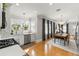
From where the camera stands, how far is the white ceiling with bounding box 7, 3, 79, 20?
1762 mm

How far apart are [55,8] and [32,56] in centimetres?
109

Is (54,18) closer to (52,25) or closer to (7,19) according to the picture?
(52,25)

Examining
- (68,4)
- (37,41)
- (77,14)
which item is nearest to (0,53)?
(37,41)

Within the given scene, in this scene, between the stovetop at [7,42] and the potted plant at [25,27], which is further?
the potted plant at [25,27]

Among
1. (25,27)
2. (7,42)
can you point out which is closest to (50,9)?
(25,27)

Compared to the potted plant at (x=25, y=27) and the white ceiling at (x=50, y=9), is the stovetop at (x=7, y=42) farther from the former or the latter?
the white ceiling at (x=50, y=9)

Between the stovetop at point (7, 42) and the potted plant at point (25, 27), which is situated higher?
the potted plant at point (25, 27)

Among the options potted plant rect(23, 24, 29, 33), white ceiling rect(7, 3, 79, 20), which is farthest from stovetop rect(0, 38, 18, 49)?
white ceiling rect(7, 3, 79, 20)

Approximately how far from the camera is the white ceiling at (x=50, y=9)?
1.76 meters

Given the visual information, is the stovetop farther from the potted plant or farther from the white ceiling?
the white ceiling

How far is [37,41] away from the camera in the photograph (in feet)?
6.46

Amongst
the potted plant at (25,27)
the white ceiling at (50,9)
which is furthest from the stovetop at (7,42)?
the white ceiling at (50,9)

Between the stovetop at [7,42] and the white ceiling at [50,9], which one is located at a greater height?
the white ceiling at [50,9]

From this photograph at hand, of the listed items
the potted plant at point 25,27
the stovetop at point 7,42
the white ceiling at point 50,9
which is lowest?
the stovetop at point 7,42
